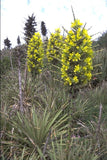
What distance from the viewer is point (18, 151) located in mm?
2352

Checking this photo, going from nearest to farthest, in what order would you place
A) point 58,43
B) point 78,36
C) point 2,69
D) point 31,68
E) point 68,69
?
1. point 78,36
2. point 68,69
3. point 31,68
4. point 58,43
5. point 2,69

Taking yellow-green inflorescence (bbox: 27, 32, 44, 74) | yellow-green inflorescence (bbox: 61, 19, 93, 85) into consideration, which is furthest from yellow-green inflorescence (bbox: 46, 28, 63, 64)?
yellow-green inflorescence (bbox: 61, 19, 93, 85)

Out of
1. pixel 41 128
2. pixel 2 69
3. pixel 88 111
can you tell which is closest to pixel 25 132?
pixel 41 128

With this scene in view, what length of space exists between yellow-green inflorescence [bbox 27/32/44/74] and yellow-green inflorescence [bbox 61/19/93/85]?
7.15 ft

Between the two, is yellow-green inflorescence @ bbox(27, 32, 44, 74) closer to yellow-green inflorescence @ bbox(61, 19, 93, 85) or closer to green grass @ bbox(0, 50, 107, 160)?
green grass @ bbox(0, 50, 107, 160)

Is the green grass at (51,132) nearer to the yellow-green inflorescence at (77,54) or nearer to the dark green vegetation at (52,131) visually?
the dark green vegetation at (52,131)

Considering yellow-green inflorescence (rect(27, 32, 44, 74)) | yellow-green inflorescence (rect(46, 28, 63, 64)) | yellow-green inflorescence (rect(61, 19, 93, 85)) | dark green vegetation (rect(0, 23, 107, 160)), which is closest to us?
dark green vegetation (rect(0, 23, 107, 160))

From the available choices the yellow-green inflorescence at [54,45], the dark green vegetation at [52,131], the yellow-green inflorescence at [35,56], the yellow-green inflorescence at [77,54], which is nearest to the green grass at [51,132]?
the dark green vegetation at [52,131]

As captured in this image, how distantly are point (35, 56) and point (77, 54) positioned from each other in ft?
8.18

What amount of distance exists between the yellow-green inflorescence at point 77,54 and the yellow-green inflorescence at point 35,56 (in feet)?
7.15

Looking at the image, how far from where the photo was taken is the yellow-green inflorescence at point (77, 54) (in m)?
3.41

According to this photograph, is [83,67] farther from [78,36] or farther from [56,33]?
[56,33]

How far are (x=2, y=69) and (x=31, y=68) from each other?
3.56 m

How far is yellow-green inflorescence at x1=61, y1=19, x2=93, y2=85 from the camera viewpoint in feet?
11.2
